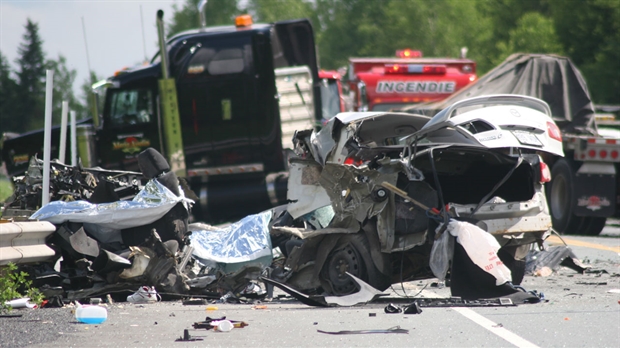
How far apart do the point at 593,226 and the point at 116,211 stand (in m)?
9.47

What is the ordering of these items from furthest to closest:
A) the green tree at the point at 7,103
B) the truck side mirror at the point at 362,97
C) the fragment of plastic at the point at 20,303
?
the green tree at the point at 7,103, the truck side mirror at the point at 362,97, the fragment of plastic at the point at 20,303

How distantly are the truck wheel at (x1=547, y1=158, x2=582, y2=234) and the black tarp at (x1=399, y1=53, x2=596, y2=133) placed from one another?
103 cm

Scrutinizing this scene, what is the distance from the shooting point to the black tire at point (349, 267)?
28.3 ft

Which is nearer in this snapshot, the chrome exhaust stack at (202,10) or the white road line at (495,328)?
the white road line at (495,328)

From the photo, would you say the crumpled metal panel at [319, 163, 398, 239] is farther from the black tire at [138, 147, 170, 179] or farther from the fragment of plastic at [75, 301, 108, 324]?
the fragment of plastic at [75, 301, 108, 324]

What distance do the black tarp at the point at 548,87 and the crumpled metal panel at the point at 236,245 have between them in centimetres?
849

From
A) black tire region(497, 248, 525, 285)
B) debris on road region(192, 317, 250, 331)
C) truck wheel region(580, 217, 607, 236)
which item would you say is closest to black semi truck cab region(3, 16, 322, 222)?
truck wheel region(580, 217, 607, 236)

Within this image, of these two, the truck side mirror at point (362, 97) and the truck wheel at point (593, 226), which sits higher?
the truck side mirror at point (362, 97)

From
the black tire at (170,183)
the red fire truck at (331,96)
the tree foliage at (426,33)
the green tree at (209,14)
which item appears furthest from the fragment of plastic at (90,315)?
the green tree at (209,14)

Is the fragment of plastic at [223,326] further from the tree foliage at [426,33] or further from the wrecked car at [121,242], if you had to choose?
the tree foliage at [426,33]

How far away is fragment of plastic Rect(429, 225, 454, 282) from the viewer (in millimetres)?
8039

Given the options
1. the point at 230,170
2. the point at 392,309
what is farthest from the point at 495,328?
the point at 230,170

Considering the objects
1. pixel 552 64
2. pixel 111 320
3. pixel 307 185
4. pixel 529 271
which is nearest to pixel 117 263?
pixel 111 320

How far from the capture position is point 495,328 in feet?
22.7
